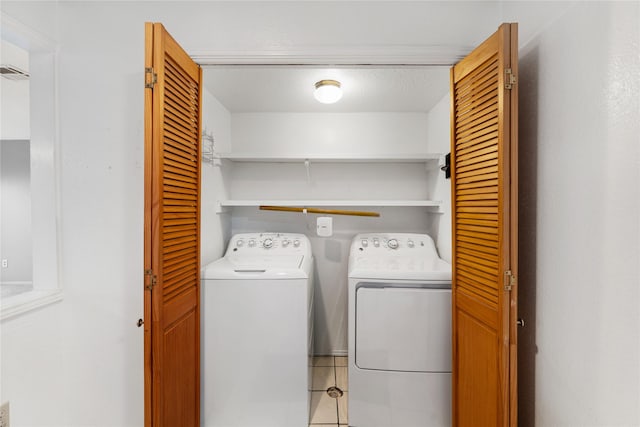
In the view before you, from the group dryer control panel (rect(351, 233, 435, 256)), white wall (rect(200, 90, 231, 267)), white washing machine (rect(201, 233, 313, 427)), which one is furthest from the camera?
dryer control panel (rect(351, 233, 435, 256))

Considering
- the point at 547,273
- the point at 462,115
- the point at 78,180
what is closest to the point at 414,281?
the point at 547,273

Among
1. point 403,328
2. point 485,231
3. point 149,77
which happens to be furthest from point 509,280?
point 149,77

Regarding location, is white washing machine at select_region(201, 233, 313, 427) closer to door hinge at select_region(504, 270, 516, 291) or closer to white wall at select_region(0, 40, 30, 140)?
door hinge at select_region(504, 270, 516, 291)

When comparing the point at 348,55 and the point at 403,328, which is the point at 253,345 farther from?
the point at 348,55

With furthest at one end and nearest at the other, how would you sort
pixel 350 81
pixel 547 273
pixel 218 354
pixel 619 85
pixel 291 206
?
pixel 291 206, pixel 350 81, pixel 218 354, pixel 547 273, pixel 619 85

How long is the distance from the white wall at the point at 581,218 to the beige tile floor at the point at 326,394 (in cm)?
110

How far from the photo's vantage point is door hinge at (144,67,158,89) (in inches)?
49.7

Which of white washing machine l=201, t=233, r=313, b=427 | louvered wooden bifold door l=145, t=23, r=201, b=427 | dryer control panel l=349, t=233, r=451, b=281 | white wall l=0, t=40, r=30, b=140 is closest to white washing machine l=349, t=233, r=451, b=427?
dryer control panel l=349, t=233, r=451, b=281

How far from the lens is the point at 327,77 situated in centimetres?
231

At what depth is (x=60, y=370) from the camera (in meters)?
1.65

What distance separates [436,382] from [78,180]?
228 cm

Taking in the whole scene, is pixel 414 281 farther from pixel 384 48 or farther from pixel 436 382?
pixel 384 48

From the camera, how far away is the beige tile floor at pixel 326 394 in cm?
204

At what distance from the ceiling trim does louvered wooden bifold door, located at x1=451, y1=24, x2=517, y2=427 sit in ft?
0.38
